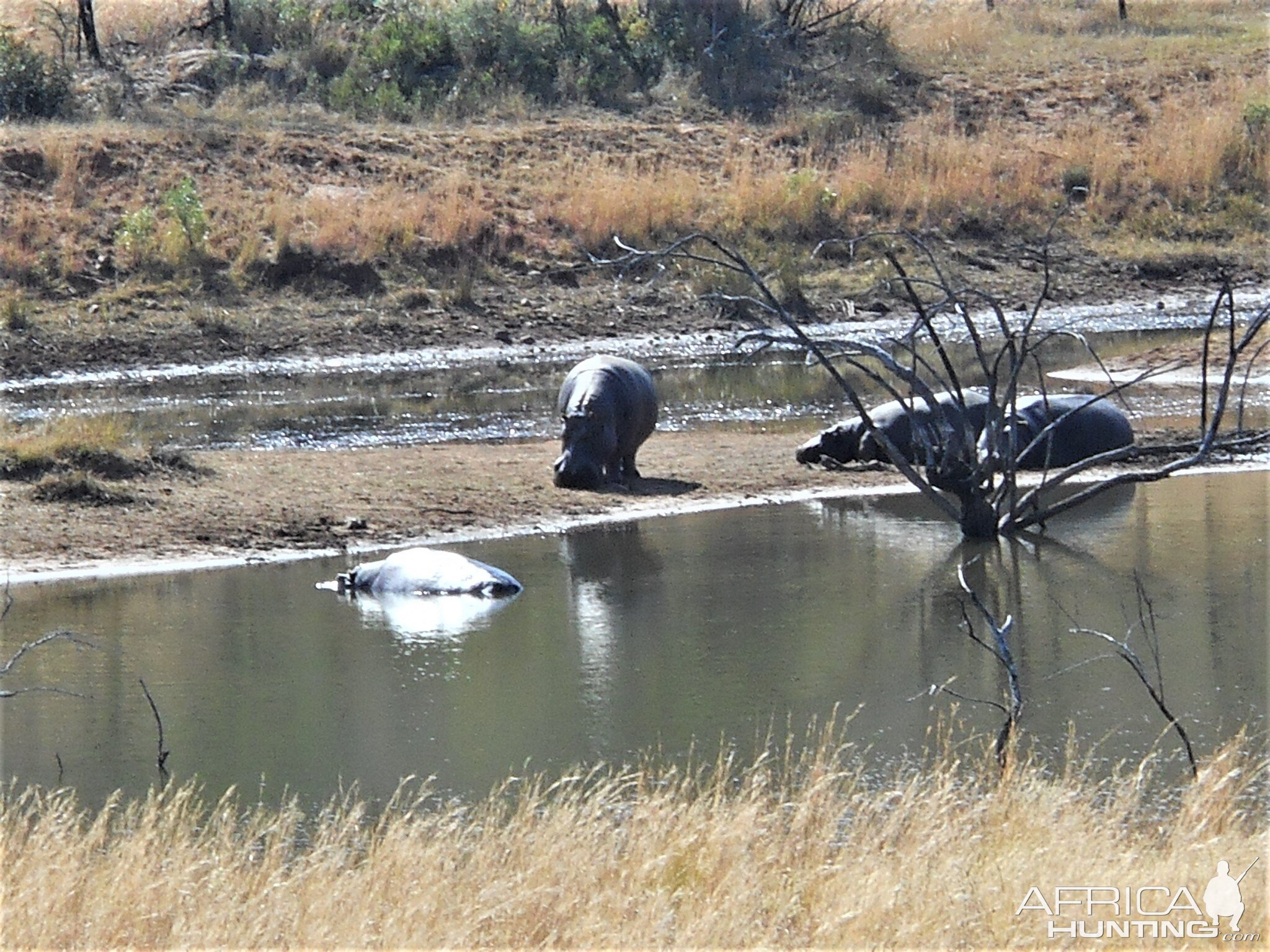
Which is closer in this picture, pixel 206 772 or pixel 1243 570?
pixel 206 772

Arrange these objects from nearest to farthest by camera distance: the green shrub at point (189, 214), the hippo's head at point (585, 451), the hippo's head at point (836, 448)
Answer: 1. the hippo's head at point (585, 451)
2. the hippo's head at point (836, 448)
3. the green shrub at point (189, 214)

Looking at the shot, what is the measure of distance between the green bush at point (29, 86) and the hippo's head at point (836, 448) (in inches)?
705

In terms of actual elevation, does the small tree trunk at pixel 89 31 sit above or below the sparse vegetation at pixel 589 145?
above

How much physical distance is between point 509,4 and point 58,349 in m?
16.7

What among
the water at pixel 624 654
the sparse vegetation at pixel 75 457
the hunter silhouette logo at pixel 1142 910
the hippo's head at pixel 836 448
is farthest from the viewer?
the hippo's head at pixel 836 448

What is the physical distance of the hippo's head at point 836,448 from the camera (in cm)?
1669

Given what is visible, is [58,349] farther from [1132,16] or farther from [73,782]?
[1132,16]

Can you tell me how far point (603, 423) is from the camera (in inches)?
609

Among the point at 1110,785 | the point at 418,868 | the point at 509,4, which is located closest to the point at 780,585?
the point at 1110,785

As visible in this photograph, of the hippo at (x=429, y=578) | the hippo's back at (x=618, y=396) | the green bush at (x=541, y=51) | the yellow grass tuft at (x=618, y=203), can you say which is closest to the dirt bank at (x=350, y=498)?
the hippo's back at (x=618, y=396)

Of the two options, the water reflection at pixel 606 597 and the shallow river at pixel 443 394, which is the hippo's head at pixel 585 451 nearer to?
the water reflection at pixel 606 597

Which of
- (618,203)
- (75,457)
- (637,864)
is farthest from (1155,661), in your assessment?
(618,203)

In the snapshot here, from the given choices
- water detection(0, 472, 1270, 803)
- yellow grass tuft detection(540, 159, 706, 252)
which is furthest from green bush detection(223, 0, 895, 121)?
water detection(0, 472, 1270, 803)

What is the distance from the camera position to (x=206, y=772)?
8766 mm
